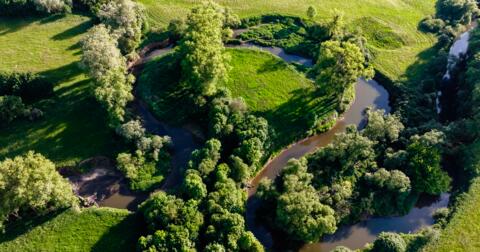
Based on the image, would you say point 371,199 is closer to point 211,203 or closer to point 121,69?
point 211,203

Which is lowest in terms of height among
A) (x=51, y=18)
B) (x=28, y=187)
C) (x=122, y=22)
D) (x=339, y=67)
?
(x=28, y=187)

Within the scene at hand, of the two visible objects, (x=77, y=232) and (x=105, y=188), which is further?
(x=105, y=188)

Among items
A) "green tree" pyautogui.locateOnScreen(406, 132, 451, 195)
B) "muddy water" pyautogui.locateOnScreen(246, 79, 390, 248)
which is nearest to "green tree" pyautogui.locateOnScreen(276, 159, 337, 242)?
"muddy water" pyautogui.locateOnScreen(246, 79, 390, 248)

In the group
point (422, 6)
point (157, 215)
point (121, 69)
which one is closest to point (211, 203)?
point (157, 215)

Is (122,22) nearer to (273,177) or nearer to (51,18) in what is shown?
(51,18)

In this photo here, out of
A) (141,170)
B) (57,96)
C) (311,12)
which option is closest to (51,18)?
(57,96)
